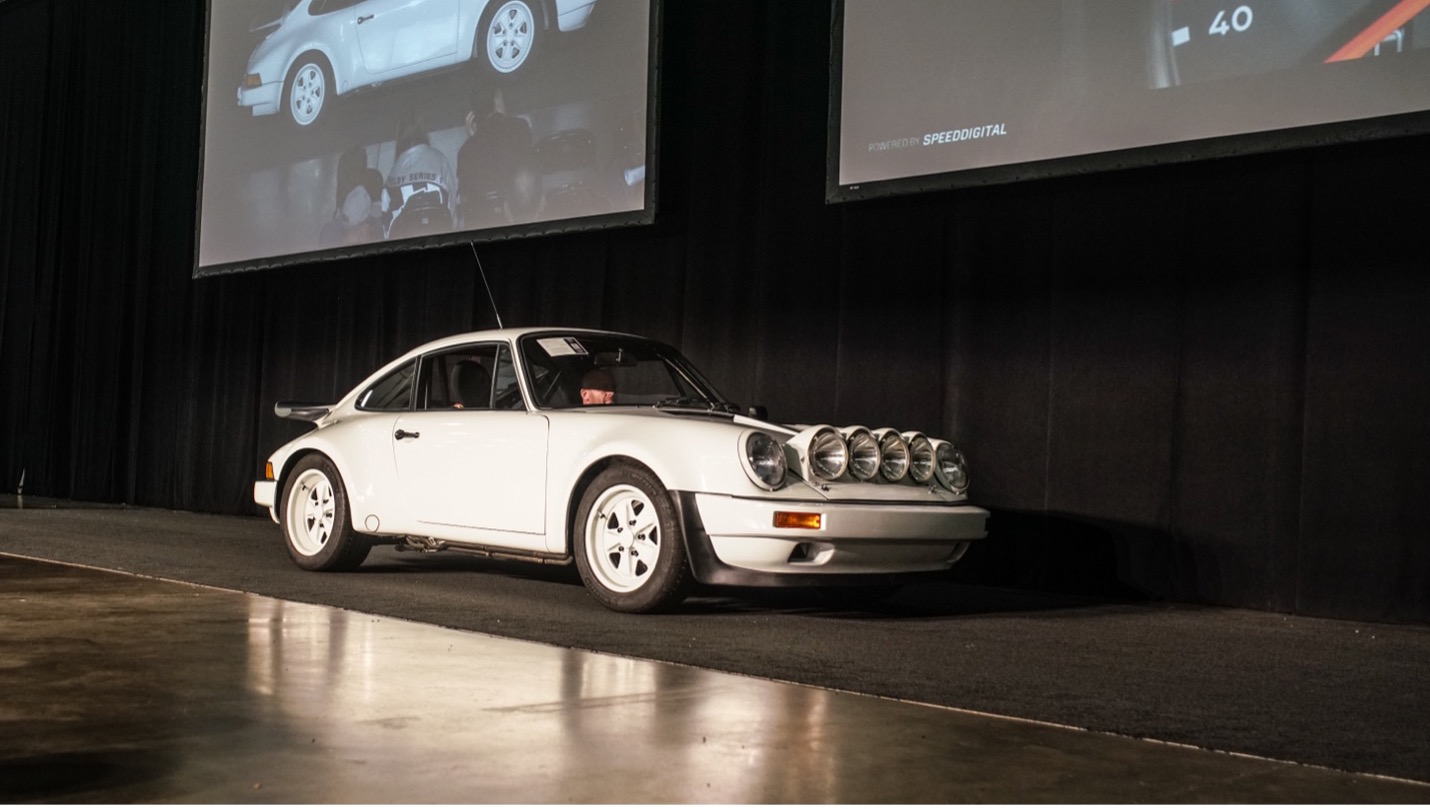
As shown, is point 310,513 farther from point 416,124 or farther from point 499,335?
point 416,124

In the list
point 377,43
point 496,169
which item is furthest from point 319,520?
point 377,43

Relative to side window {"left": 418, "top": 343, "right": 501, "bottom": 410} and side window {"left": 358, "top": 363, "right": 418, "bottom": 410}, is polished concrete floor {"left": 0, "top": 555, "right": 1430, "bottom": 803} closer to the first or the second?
side window {"left": 418, "top": 343, "right": 501, "bottom": 410}

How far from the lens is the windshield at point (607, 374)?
593cm

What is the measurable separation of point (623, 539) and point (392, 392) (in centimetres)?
180

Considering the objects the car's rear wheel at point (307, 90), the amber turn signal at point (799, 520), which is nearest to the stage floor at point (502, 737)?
the amber turn signal at point (799, 520)

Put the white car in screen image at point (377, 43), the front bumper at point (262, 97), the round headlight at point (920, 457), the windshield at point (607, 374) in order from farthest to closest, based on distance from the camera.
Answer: the front bumper at point (262, 97) → the white car in screen image at point (377, 43) → the windshield at point (607, 374) → the round headlight at point (920, 457)

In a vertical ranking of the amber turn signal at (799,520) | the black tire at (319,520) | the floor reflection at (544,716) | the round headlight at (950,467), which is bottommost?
the floor reflection at (544,716)

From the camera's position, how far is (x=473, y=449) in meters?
5.89

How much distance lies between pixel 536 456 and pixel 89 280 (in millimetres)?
10213

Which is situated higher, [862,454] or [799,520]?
[862,454]

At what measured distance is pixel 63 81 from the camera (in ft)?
47.8

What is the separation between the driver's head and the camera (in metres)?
5.98

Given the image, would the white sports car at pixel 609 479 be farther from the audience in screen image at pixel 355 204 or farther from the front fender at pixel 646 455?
the audience in screen image at pixel 355 204

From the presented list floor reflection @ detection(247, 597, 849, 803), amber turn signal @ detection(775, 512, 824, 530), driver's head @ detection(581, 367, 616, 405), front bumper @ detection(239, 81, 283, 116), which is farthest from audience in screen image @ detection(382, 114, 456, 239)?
floor reflection @ detection(247, 597, 849, 803)
